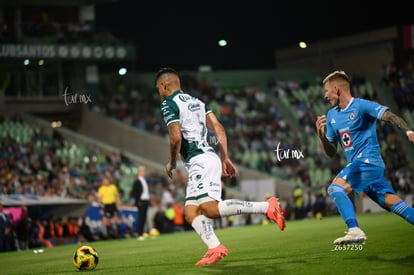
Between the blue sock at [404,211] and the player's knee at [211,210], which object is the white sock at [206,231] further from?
the blue sock at [404,211]

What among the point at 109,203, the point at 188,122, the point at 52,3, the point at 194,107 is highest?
the point at 52,3

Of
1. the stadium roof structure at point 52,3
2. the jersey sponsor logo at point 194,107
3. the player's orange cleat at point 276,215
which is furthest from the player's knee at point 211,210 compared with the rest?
the stadium roof structure at point 52,3

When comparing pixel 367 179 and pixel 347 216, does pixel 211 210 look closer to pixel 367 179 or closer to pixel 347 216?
pixel 347 216

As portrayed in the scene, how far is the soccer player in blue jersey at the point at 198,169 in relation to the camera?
33.1 feet

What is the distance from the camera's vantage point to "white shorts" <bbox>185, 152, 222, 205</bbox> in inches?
403

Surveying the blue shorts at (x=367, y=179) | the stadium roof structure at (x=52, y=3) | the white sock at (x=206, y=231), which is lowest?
the white sock at (x=206, y=231)

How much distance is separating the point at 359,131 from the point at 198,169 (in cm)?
214

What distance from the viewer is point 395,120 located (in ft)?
32.5

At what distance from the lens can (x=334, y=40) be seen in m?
43.9

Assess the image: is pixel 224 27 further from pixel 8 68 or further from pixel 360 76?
pixel 8 68

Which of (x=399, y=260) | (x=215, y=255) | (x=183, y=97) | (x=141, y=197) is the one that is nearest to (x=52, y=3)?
(x=141, y=197)

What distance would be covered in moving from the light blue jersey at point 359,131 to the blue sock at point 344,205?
0.48 meters

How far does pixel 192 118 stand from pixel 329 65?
115ft

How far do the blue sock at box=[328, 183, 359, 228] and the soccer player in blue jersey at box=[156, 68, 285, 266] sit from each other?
31.0 inches
